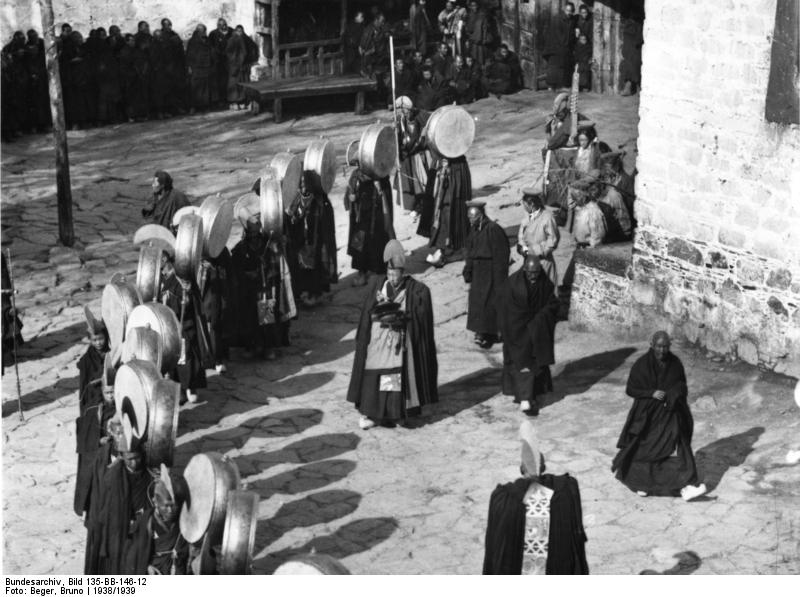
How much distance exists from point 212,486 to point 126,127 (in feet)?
49.6

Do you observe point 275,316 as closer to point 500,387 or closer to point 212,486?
point 500,387

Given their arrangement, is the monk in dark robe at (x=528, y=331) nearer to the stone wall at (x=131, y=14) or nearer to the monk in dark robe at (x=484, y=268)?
the monk in dark robe at (x=484, y=268)

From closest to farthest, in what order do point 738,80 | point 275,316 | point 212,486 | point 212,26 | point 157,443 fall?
point 212,486 < point 157,443 < point 738,80 < point 275,316 < point 212,26

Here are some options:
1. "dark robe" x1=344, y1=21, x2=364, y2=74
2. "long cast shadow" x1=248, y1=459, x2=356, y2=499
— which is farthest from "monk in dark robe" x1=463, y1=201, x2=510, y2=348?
"dark robe" x1=344, y1=21, x2=364, y2=74

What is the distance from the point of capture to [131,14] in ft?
84.1

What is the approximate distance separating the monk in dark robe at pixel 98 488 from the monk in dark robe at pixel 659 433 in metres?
3.72

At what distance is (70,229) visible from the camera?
18.6 metres

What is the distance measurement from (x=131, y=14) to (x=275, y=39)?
244cm

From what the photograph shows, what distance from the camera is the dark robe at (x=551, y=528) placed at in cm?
988

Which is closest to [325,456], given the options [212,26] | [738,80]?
[738,80]

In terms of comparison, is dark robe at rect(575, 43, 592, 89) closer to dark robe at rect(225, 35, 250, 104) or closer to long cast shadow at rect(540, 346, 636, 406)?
dark robe at rect(225, 35, 250, 104)

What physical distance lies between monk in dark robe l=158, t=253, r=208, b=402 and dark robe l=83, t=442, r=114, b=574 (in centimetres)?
291

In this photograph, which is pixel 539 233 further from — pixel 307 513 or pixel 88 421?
pixel 88 421

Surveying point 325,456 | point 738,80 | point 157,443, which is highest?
point 738,80
